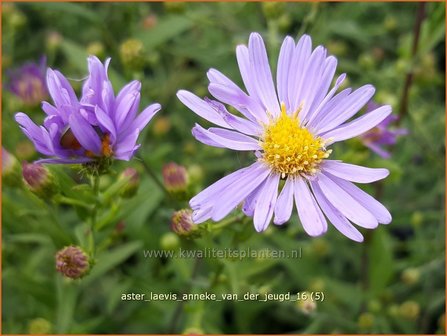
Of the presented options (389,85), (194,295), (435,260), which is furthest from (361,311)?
(389,85)

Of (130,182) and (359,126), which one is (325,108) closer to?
(359,126)

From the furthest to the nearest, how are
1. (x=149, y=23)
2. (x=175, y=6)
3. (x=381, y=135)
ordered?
(x=149, y=23) < (x=175, y=6) < (x=381, y=135)

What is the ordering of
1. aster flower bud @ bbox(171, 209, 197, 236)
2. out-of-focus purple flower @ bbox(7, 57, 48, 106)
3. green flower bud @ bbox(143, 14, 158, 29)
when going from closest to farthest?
aster flower bud @ bbox(171, 209, 197, 236)
out-of-focus purple flower @ bbox(7, 57, 48, 106)
green flower bud @ bbox(143, 14, 158, 29)

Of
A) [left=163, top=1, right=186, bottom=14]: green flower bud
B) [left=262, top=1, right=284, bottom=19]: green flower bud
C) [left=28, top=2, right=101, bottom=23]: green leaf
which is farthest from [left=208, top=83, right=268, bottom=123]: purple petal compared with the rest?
[left=28, top=2, right=101, bottom=23]: green leaf

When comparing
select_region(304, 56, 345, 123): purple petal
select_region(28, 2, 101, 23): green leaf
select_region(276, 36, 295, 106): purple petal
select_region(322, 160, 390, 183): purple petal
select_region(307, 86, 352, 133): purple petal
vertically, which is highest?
select_region(28, 2, 101, 23): green leaf

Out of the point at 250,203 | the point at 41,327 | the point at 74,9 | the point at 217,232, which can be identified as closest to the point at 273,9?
the point at 74,9

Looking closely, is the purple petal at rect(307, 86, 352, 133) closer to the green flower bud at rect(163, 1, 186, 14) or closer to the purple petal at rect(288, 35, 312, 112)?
the purple petal at rect(288, 35, 312, 112)

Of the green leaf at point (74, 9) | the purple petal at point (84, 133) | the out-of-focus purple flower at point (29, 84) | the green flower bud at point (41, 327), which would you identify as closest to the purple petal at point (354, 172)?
the purple petal at point (84, 133)

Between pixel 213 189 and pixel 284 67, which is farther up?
pixel 284 67
